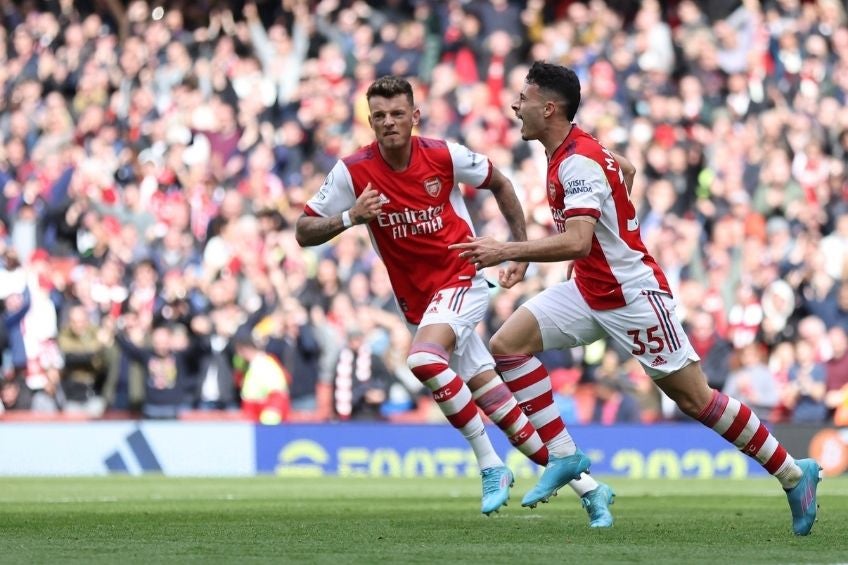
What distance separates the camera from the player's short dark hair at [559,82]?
368 inches

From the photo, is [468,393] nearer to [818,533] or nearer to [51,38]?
[818,533]

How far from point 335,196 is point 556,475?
223cm

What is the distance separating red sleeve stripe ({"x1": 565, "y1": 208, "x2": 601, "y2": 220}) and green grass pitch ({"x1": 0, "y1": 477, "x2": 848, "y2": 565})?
67.5 inches

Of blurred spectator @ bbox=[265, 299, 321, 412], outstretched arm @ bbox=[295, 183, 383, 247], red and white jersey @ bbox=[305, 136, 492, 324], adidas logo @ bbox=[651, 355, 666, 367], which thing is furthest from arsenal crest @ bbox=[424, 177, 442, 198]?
blurred spectator @ bbox=[265, 299, 321, 412]

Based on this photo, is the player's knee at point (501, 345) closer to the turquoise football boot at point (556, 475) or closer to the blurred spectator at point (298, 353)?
the turquoise football boot at point (556, 475)

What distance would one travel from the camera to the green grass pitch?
25.4 feet

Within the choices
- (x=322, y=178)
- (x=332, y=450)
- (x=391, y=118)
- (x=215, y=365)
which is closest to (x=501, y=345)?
(x=391, y=118)

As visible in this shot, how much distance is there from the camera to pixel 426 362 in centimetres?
973

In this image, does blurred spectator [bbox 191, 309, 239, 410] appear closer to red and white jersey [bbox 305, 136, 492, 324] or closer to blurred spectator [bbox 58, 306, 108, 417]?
blurred spectator [bbox 58, 306, 108, 417]

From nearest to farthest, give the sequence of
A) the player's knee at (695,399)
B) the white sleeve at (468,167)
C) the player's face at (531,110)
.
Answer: the player's knee at (695,399) < the player's face at (531,110) < the white sleeve at (468,167)

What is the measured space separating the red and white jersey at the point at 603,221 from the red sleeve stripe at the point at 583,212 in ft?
0.05

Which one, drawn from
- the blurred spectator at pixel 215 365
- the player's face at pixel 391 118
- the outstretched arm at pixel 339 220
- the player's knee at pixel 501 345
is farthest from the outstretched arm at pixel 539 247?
the blurred spectator at pixel 215 365

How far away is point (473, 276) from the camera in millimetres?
10477

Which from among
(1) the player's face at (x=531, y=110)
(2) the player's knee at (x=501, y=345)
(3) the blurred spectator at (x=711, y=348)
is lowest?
(3) the blurred spectator at (x=711, y=348)
